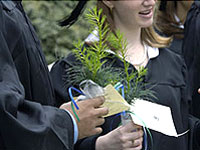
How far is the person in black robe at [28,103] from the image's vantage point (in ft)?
5.16

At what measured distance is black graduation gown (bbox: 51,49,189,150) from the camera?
2.28 metres

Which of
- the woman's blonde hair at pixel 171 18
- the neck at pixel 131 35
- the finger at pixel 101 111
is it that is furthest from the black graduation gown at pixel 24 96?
the woman's blonde hair at pixel 171 18

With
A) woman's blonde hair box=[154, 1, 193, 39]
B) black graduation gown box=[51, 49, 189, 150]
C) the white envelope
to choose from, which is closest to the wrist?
black graduation gown box=[51, 49, 189, 150]

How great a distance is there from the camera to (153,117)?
190cm

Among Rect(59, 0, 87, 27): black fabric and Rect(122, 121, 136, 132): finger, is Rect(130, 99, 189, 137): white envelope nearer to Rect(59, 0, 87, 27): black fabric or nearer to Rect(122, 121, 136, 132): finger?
Rect(122, 121, 136, 132): finger

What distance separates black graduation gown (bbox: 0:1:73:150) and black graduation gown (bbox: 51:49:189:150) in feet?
1.35

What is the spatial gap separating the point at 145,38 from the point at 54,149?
1.25 metres

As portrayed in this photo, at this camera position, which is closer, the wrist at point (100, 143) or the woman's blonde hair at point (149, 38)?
the wrist at point (100, 143)

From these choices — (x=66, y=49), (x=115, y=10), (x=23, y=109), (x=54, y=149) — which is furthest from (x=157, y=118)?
(x=66, y=49)

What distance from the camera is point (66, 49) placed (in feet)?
18.7

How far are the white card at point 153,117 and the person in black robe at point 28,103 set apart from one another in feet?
0.52

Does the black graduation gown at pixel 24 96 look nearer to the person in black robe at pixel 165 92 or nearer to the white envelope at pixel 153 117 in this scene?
the white envelope at pixel 153 117

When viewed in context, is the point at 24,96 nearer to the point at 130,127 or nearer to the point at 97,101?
the point at 97,101

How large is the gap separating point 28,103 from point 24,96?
3 centimetres
